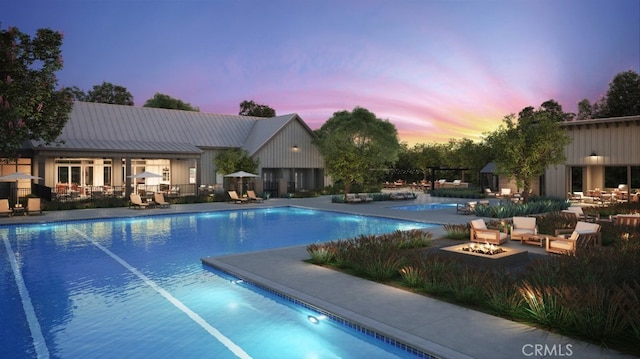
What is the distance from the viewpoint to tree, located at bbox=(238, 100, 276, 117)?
6322 centimetres

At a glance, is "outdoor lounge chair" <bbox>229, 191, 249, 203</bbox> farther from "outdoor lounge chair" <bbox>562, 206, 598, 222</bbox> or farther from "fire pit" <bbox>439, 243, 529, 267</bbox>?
"fire pit" <bbox>439, 243, 529, 267</bbox>

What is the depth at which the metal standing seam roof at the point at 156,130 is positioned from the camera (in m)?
27.8

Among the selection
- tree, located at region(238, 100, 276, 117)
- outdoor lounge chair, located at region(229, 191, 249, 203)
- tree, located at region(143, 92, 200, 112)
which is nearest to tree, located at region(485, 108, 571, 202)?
outdoor lounge chair, located at region(229, 191, 249, 203)

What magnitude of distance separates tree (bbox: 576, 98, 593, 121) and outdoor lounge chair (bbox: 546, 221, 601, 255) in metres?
48.5

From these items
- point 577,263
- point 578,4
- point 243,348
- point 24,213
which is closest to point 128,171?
point 24,213

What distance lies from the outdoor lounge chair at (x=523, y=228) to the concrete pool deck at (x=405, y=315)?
6273 mm

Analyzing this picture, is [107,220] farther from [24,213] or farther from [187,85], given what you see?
[187,85]

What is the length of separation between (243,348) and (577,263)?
6.32 m

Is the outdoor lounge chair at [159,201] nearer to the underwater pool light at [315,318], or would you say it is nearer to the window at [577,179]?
the underwater pool light at [315,318]

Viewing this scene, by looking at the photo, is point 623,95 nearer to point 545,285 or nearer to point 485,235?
point 485,235

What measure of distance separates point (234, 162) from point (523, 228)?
20912 millimetres

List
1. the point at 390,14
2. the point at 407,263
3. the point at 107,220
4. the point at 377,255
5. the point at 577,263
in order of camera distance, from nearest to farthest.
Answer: the point at 577,263, the point at 407,263, the point at 377,255, the point at 107,220, the point at 390,14

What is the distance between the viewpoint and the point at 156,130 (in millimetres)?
31625

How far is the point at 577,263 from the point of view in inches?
316
